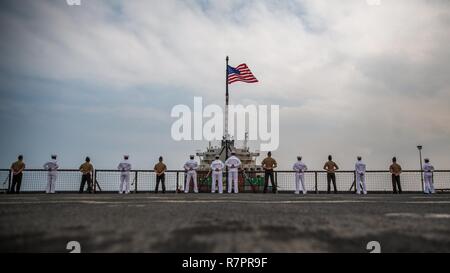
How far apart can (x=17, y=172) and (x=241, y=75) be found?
47.2 feet

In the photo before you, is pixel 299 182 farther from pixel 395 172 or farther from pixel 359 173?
pixel 395 172

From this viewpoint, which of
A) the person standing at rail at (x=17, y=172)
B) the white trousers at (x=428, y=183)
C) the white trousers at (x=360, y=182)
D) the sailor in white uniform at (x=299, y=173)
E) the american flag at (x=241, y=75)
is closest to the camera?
the person standing at rail at (x=17, y=172)

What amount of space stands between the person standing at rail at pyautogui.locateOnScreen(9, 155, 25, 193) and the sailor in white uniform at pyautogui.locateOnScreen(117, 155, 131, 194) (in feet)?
15.2

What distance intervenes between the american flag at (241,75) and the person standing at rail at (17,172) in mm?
13458

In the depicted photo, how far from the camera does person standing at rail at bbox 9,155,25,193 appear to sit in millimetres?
15914

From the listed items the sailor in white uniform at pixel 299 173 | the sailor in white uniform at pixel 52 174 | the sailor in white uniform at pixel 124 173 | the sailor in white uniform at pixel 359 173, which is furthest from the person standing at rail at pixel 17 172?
the sailor in white uniform at pixel 359 173

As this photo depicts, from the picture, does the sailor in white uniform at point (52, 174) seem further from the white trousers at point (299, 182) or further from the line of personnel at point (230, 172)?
the white trousers at point (299, 182)

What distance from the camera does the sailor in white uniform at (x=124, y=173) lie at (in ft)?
53.4

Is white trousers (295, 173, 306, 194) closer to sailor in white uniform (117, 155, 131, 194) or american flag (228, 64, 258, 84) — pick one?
american flag (228, 64, 258, 84)

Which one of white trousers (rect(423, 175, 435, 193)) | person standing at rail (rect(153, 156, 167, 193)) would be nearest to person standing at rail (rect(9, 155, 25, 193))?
person standing at rail (rect(153, 156, 167, 193))

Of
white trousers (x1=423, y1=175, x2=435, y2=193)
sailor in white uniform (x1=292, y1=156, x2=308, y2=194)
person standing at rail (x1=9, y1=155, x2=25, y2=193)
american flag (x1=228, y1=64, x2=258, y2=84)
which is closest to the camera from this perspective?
person standing at rail (x1=9, y1=155, x2=25, y2=193)

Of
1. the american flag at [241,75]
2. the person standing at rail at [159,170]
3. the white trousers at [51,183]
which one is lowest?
the white trousers at [51,183]
